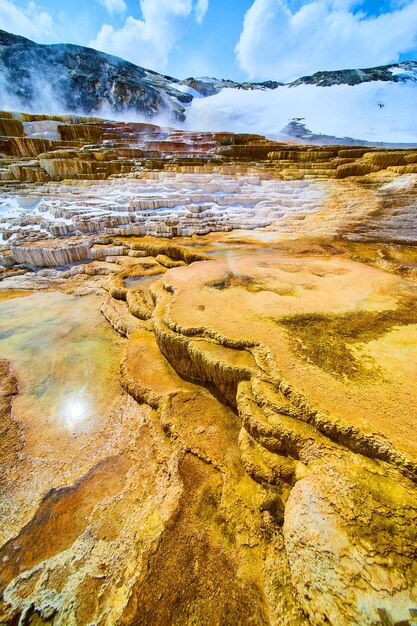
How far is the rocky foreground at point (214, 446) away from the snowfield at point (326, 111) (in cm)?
3904

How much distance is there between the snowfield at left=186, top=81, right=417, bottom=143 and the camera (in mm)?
35062

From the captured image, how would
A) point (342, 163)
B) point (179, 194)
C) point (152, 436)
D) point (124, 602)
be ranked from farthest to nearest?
point (342, 163) → point (179, 194) → point (152, 436) → point (124, 602)

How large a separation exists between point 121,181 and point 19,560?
1321 cm

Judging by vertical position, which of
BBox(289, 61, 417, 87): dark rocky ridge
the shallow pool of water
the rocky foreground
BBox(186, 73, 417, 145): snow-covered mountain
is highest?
BBox(289, 61, 417, 87): dark rocky ridge

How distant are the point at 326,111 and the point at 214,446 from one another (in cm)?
5447

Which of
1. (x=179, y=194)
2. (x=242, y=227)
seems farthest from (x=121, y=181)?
(x=242, y=227)

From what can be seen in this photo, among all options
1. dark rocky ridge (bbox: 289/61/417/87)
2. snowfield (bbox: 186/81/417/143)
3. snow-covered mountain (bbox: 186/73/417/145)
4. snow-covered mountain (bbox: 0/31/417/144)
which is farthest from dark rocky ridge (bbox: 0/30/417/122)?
snowfield (bbox: 186/81/417/143)

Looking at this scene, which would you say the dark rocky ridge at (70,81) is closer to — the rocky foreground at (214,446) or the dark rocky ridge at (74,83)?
the dark rocky ridge at (74,83)

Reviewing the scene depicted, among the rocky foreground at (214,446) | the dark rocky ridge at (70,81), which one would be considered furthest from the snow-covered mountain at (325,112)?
the rocky foreground at (214,446)

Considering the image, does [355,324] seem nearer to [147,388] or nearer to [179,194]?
[147,388]

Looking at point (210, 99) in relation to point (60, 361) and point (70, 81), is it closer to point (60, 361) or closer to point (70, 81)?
point (70, 81)

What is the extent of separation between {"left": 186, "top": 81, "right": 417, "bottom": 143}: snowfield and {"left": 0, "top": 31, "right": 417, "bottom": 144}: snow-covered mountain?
0.39ft

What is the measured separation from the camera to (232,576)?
1768 mm

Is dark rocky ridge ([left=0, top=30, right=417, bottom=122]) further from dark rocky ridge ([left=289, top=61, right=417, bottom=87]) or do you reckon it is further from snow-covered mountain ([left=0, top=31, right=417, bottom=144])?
dark rocky ridge ([left=289, top=61, right=417, bottom=87])
